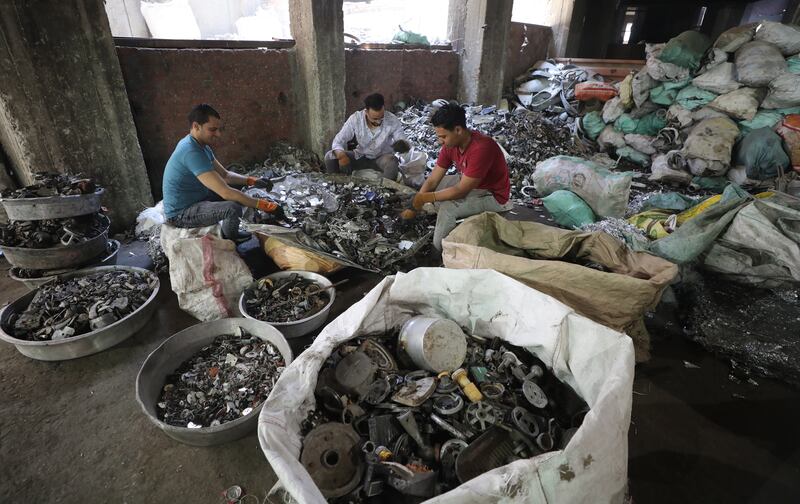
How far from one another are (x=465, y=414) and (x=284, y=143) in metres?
4.91

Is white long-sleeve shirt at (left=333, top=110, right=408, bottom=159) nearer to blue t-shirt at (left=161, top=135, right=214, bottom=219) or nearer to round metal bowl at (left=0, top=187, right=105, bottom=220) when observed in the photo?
blue t-shirt at (left=161, top=135, right=214, bottom=219)

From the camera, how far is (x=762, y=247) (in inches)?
→ 94.0

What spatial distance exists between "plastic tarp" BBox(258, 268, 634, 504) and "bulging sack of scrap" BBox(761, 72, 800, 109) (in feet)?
17.3

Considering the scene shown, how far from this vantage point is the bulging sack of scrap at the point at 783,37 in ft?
15.1

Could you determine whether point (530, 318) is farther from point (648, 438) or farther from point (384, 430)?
point (648, 438)

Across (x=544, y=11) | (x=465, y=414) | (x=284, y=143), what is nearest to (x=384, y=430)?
(x=465, y=414)

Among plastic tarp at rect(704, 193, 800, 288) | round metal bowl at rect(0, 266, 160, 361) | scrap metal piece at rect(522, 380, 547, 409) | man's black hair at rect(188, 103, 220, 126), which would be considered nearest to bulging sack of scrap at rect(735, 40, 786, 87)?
plastic tarp at rect(704, 193, 800, 288)

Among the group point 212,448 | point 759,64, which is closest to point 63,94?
point 212,448

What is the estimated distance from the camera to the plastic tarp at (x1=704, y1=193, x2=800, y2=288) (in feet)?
7.63

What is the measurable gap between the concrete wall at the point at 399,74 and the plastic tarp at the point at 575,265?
455cm

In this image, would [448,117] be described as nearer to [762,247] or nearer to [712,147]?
[762,247]

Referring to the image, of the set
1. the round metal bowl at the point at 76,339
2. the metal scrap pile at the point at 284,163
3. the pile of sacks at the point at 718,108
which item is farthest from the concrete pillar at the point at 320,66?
the pile of sacks at the point at 718,108

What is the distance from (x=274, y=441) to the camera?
4.05 ft

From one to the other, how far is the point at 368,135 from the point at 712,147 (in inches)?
167
